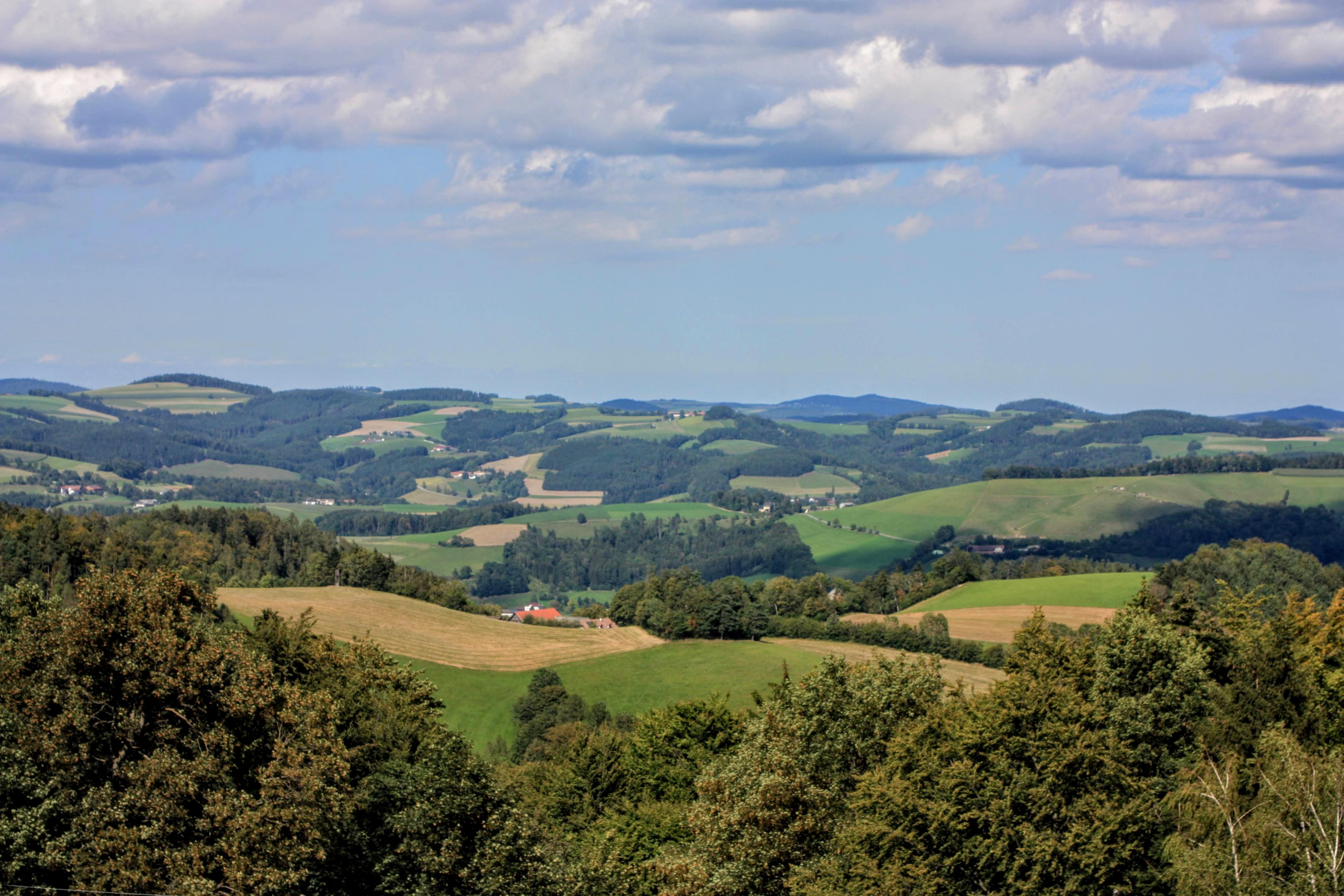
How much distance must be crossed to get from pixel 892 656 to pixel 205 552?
8893cm

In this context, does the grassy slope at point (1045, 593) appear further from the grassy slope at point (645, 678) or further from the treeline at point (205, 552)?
the treeline at point (205, 552)

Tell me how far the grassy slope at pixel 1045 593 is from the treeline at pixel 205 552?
58747 mm

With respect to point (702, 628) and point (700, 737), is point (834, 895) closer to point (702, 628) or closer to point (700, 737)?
point (700, 737)

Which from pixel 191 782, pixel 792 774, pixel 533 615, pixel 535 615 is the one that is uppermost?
pixel 191 782

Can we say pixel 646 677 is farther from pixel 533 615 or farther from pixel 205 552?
pixel 205 552

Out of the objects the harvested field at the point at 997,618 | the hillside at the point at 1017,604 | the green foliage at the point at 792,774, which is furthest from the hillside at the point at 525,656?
the green foliage at the point at 792,774

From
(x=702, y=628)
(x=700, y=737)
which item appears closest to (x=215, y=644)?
(x=700, y=737)

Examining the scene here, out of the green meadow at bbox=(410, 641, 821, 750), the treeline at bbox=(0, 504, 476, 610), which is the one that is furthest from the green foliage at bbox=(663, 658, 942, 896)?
the treeline at bbox=(0, 504, 476, 610)

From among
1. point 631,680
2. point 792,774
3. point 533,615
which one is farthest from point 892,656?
point 792,774

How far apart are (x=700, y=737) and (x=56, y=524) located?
9120 cm

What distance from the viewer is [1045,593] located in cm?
13362

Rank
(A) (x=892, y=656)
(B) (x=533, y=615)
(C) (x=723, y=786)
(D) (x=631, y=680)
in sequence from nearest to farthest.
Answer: (C) (x=723, y=786) < (D) (x=631, y=680) < (A) (x=892, y=656) < (B) (x=533, y=615)

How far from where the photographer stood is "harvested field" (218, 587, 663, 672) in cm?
10362

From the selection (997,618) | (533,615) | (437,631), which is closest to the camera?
(437,631)
